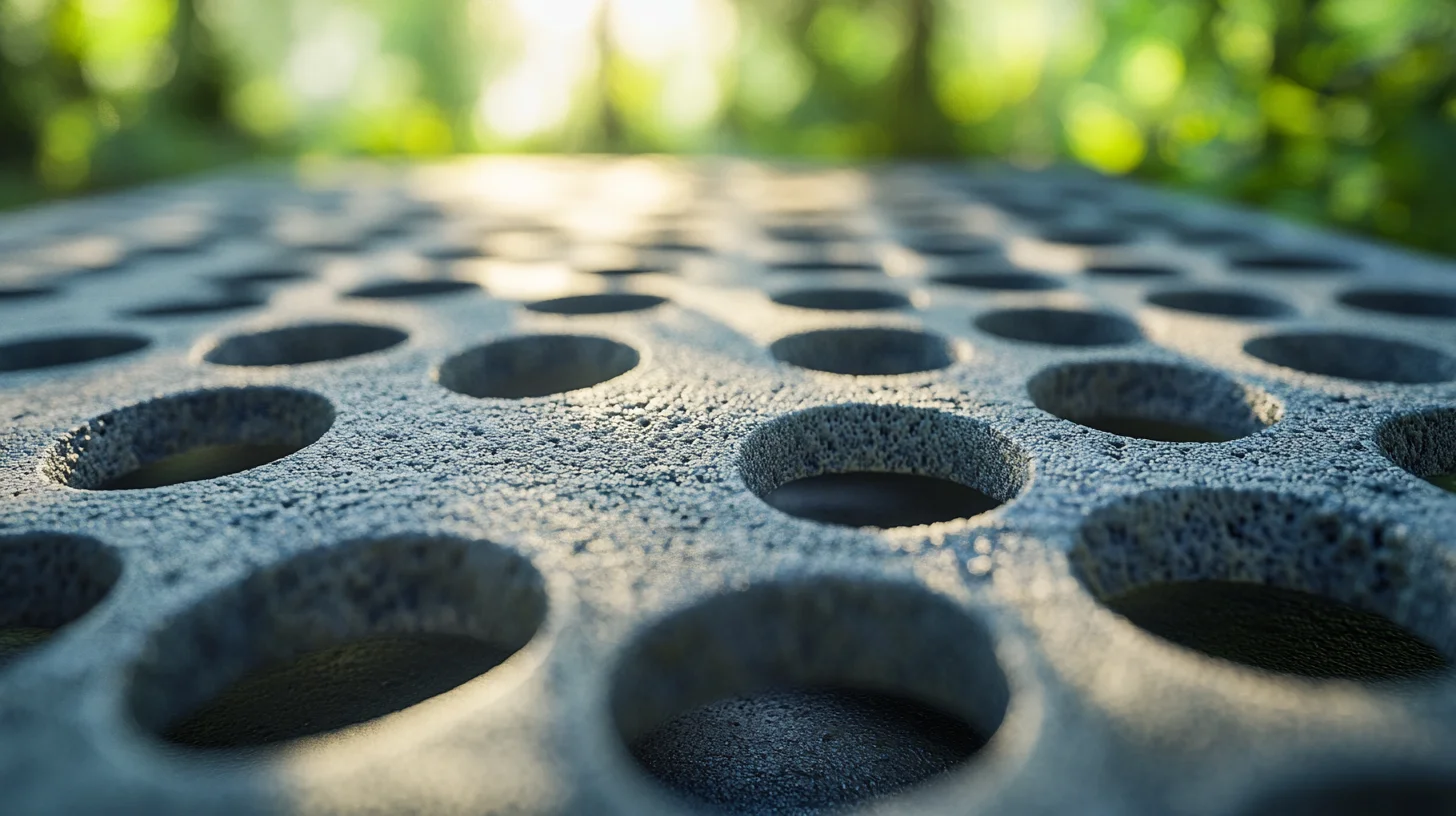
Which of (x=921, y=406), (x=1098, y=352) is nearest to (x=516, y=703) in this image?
(x=921, y=406)

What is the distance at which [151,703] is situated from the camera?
3.36 ft

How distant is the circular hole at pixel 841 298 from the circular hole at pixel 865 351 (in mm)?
454

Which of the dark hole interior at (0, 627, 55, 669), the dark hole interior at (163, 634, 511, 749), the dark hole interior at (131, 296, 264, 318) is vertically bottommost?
the dark hole interior at (163, 634, 511, 749)

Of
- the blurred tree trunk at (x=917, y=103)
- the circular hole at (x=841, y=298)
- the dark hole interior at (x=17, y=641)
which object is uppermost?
the blurred tree trunk at (x=917, y=103)

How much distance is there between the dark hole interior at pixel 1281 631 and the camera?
5.22ft

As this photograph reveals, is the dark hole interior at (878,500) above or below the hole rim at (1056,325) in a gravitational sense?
below

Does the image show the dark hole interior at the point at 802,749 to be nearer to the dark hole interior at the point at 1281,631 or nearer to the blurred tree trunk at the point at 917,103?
the dark hole interior at the point at 1281,631

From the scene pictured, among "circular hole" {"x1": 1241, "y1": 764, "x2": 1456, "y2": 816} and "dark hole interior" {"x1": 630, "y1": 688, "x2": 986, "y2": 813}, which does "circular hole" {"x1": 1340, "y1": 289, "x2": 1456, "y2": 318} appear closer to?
"dark hole interior" {"x1": 630, "y1": 688, "x2": 986, "y2": 813}

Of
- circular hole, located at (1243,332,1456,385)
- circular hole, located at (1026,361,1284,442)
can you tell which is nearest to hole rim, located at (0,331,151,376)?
circular hole, located at (1026,361,1284,442)

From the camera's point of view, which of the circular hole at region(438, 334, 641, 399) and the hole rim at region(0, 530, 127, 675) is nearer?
the hole rim at region(0, 530, 127, 675)

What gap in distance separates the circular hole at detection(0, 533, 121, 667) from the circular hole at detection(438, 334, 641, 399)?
37.7 inches

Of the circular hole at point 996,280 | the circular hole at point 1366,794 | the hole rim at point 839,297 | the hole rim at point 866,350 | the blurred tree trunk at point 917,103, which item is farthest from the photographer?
the blurred tree trunk at point 917,103

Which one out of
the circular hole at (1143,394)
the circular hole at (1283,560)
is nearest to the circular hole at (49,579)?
the circular hole at (1283,560)

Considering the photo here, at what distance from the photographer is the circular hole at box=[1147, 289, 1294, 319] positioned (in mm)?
2833
